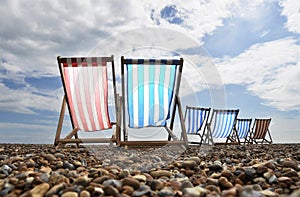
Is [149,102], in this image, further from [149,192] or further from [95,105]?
[149,192]

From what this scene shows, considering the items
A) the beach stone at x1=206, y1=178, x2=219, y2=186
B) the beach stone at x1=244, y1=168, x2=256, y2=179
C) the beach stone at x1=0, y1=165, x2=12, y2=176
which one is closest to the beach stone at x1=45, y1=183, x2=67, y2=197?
the beach stone at x1=0, y1=165, x2=12, y2=176

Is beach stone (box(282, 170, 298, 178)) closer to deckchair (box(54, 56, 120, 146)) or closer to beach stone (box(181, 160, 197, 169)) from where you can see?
beach stone (box(181, 160, 197, 169))

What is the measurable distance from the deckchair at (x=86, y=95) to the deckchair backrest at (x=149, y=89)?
344 millimetres

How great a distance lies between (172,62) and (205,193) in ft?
9.95

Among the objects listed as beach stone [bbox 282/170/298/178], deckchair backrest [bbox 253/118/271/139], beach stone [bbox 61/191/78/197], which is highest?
deckchair backrest [bbox 253/118/271/139]

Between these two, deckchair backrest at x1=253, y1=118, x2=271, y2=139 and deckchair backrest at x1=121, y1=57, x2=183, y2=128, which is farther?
deckchair backrest at x1=253, y1=118, x2=271, y2=139

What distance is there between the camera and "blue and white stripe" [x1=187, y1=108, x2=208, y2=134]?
7366mm

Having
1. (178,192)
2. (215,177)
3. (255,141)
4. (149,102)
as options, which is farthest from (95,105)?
(255,141)

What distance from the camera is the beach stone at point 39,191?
1.47 metres

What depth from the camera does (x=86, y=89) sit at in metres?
4.60

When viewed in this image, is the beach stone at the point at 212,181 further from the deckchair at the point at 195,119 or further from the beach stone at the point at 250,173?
the deckchair at the point at 195,119

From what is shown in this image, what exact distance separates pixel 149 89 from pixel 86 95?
40.4 inches

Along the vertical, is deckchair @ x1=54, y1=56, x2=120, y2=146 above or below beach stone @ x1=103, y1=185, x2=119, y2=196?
above

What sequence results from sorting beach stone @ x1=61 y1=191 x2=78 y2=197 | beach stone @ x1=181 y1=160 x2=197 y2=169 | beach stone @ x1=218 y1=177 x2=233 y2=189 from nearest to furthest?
beach stone @ x1=61 y1=191 x2=78 y2=197
beach stone @ x1=218 y1=177 x2=233 y2=189
beach stone @ x1=181 y1=160 x2=197 y2=169
